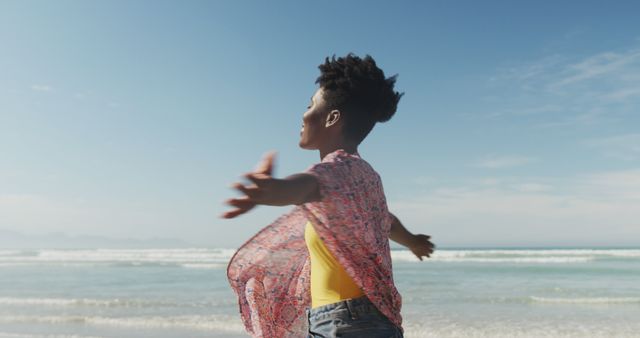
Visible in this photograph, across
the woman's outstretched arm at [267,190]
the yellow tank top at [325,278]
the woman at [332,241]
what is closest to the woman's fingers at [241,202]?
the woman's outstretched arm at [267,190]

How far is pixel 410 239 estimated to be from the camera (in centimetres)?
262

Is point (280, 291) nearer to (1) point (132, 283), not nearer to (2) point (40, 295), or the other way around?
(2) point (40, 295)

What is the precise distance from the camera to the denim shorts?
1908mm

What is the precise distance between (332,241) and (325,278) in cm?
19

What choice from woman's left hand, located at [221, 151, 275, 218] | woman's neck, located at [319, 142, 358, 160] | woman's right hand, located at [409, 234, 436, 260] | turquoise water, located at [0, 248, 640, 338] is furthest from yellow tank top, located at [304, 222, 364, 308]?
turquoise water, located at [0, 248, 640, 338]

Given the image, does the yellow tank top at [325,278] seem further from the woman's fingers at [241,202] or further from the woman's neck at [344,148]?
the woman's fingers at [241,202]

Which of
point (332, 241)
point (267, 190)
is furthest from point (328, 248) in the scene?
point (267, 190)

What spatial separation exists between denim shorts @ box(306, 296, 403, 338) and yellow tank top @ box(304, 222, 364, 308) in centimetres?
3

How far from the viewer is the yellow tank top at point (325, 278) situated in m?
1.94

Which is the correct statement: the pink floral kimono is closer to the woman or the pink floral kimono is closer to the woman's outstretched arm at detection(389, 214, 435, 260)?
the woman

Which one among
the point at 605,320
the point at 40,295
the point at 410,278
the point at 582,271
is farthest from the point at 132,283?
the point at 582,271

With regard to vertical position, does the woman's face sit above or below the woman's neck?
above

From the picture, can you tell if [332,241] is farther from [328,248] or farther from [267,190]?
[267,190]

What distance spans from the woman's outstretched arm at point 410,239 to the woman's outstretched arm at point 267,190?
0.95 metres
